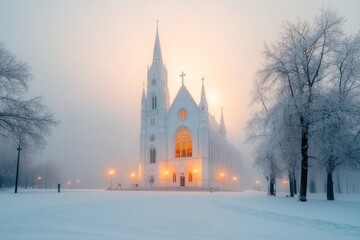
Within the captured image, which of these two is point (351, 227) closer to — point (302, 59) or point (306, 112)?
point (306, 112)

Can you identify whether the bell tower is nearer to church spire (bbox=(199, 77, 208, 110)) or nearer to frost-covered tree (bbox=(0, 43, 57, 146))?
church spire (bbox=(199, 77, 208, 110))

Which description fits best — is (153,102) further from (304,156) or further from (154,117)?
(304,156)

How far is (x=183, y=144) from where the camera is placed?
6531 centimetres

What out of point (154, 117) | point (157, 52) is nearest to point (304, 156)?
point (154, 117)

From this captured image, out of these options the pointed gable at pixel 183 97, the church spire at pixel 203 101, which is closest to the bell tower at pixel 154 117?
the pointed gable at pixel 183 97

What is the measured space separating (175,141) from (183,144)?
1.84 metres

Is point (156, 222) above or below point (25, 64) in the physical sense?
below

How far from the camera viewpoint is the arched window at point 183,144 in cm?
6469

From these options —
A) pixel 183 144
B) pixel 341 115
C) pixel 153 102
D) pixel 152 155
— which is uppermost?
pixel 153 102

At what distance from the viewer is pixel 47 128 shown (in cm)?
2619

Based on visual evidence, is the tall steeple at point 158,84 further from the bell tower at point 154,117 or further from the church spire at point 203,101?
the church spire at point 203,101

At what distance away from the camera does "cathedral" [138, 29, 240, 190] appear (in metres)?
62.3

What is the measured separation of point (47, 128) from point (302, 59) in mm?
19419

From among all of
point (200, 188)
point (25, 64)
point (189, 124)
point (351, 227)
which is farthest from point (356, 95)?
point (189, 124)
